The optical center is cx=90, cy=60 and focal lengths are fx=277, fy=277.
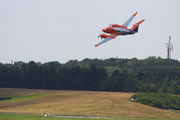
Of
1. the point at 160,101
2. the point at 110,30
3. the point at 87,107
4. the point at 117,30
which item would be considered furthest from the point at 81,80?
the point at 117,30

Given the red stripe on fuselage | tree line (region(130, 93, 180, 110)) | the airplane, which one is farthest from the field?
the red stripe on fuselage

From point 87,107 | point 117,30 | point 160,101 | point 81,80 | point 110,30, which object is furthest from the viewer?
point 81,80

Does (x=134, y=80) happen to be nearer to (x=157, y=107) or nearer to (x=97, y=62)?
(x=157, y=107)

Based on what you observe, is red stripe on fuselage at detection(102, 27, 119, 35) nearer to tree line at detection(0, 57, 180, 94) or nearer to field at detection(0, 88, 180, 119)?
field at detection(0, 88, 180, 119)

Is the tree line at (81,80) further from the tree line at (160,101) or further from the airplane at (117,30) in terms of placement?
the airplane at (117,30)

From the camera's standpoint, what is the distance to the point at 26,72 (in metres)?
135

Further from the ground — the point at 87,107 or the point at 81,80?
the point at 81,80

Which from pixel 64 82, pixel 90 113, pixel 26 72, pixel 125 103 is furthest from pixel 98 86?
pixel 90 113

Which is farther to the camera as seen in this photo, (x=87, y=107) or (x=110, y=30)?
(x=87, y=107)

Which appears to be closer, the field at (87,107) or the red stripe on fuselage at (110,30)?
the red stripe on fuselage at (110,30)

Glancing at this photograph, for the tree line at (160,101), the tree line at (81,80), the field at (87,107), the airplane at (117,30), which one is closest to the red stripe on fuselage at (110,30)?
the airplane at (117,30)

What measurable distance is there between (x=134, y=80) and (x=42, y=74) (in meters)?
43.8

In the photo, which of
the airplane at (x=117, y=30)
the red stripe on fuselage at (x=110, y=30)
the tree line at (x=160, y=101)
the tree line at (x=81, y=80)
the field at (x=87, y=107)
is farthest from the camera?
the tree line at (x=81, y=80)

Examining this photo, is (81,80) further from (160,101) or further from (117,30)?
(117,30)
